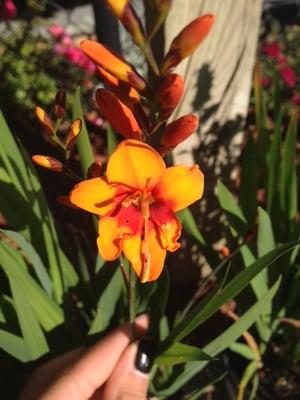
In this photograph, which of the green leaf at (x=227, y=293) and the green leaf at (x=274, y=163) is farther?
the green leaf at (x=274, y=163)

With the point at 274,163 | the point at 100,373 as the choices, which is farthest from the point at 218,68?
the point at 100,373

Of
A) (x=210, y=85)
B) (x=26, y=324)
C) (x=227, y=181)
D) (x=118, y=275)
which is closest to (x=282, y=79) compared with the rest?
(x=227, y=181)

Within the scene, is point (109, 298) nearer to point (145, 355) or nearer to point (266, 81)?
point (145, 355)

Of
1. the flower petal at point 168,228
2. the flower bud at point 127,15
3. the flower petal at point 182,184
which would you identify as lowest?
the flower petal at point 168,228

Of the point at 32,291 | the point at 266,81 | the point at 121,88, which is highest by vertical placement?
the point at 121,88

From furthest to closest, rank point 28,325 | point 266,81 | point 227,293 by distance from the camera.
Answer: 1. point 266,81
2. point 28,325
3. point 227,293

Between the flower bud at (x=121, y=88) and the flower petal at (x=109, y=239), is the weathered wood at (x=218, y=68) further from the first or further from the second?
the flower petal at (x=109, y=239)

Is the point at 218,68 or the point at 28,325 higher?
the point at 218,68

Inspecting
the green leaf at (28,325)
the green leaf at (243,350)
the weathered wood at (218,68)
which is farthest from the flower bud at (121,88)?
→ the green leaf at (243,350)
